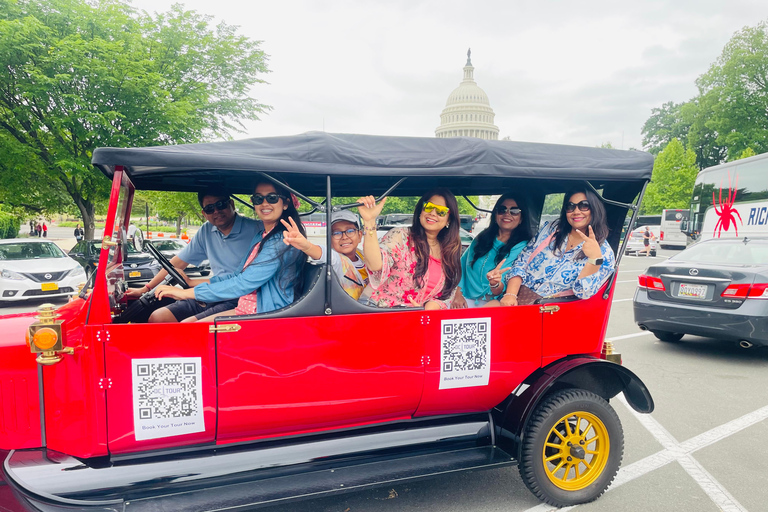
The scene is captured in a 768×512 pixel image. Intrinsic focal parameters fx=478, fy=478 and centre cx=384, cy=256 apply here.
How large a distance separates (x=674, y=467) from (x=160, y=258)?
13.0 ft

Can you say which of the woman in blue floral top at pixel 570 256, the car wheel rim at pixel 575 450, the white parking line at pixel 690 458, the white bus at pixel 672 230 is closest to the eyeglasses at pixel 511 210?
the woman in blue floral top at pixel 570 256

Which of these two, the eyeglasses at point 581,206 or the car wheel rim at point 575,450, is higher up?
the eyeglasses at point 581,206

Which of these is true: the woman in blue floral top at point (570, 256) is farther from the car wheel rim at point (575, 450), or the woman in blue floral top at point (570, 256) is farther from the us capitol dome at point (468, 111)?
the us capitol dome at point (468, 111)

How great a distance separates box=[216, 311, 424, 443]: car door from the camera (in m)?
2.40

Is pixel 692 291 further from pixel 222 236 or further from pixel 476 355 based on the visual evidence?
pixel 222 236

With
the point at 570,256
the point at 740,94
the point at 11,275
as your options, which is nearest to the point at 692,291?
the point at 570,256

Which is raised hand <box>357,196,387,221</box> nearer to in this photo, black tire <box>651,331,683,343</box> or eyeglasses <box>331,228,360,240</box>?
eyeglasses <box>331,228,360,240</box>

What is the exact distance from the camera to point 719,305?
5.63m

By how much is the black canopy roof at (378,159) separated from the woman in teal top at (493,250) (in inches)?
21.7

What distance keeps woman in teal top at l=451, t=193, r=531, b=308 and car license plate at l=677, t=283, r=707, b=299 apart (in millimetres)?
3313

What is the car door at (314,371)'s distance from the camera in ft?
7.88

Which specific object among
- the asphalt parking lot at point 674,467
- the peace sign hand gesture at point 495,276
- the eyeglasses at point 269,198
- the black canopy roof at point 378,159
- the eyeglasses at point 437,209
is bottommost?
the asphalt parking lot at point 674,467

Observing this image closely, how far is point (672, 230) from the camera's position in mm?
32344

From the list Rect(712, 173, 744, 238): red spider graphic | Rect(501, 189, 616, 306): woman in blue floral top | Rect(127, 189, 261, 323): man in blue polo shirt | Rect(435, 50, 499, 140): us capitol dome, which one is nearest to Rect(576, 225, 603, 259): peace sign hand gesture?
Rect(501, 189, 616, 306): woman in blue floral top
